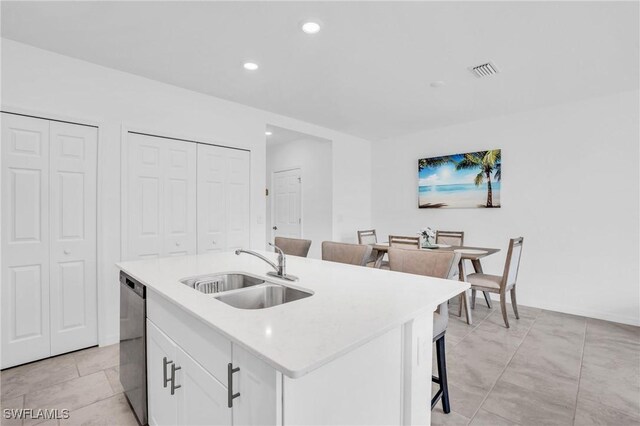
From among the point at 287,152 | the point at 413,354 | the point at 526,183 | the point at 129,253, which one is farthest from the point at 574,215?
the point at 129,253

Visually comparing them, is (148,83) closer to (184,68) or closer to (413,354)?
Result: (184,68)

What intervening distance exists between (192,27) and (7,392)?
287cm

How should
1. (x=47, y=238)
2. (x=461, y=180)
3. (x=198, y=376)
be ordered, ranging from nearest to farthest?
(x=198, y=376) → (x=47, y=238) → (x=461, y=180)

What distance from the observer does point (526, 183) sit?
4199mm

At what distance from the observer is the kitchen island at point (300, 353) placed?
34.4 inches

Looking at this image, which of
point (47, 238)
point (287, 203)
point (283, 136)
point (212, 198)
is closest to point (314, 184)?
point (287, 203)

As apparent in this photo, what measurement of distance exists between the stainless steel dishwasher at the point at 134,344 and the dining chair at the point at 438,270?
155 centimetres

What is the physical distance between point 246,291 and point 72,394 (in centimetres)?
165

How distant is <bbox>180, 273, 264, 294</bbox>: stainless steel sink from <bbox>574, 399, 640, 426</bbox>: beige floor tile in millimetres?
2090

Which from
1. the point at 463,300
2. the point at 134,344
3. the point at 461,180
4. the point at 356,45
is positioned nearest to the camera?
the point at 134,344

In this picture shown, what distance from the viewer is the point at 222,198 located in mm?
3799

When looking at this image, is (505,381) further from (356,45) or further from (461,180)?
(461,180)

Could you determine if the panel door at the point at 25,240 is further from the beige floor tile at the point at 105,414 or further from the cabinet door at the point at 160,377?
the cabinet door at the point at 160,377

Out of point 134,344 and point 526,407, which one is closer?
point 134,344
